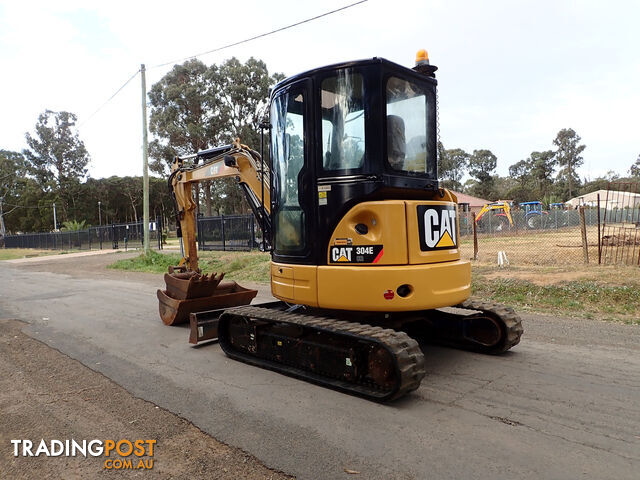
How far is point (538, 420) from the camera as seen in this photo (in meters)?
3.38

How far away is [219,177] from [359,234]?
352 centimetres

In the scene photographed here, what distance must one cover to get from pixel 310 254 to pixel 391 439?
1922mm

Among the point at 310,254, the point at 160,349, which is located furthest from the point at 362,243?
the point at 160,349

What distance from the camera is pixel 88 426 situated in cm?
352

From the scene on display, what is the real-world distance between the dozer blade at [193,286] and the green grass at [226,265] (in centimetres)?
586

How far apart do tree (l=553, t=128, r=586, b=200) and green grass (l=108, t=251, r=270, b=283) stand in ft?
228

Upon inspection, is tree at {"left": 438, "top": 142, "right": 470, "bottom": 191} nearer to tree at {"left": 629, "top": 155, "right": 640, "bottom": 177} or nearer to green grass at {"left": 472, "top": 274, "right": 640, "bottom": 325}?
tree at {"left": 629, "top": 155, "right": 640, "bottom": 177}

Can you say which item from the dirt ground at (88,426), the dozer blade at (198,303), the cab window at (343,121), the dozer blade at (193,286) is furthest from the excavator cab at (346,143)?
the dozer blade at (193,286)

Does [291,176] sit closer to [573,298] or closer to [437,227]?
[437,227]

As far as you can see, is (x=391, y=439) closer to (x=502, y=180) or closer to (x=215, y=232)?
(x=215, y=232)

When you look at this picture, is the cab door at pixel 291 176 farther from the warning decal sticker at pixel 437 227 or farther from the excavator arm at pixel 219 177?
the warning decal sticker at pixel 437 227

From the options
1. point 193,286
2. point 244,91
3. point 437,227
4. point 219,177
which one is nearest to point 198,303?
point 193,286

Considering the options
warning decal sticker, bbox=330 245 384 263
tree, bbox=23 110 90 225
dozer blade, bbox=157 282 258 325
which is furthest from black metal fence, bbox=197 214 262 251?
tree, bbox=23 110 90 225

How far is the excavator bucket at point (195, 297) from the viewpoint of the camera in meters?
6.72
